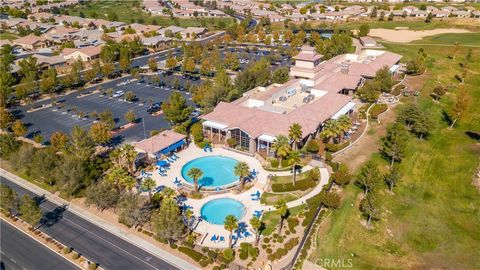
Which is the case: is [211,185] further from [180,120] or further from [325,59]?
[325,59]

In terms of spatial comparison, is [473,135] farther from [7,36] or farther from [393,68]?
[7,36]

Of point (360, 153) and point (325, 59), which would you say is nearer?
point (360, 153)

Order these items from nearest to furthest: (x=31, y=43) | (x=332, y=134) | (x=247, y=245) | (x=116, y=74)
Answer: (x=247, y=245) < (x=332, y=134) < (x=116, y=74) < (x=31, y=43)

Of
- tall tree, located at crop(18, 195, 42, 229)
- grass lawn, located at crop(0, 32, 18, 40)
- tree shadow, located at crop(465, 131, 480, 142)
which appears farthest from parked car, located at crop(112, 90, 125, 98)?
grass lawn, located at crop(0, 32, 18, 40)

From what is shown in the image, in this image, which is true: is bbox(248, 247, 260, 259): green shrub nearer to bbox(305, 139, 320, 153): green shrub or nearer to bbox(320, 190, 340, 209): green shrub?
bbox(320, 190, 340, 209): green shrub

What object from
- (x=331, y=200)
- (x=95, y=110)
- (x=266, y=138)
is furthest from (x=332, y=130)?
(x=95, y=110)

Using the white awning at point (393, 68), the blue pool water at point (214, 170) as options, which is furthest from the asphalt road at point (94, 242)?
the white awning at point (393, 68)

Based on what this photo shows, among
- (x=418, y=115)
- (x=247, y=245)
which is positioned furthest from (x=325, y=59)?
(x=247, y=245)
